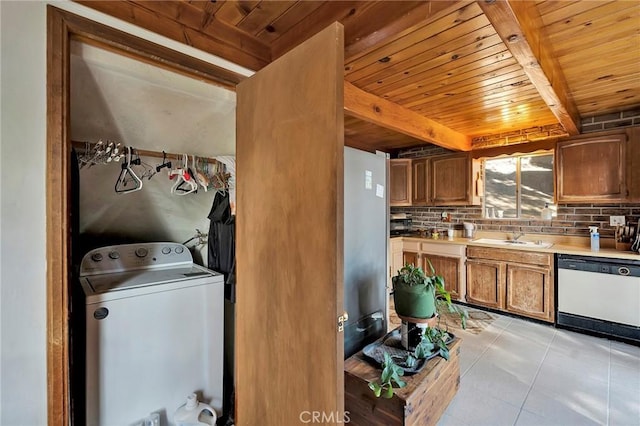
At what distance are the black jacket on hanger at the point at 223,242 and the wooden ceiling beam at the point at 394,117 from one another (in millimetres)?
1261

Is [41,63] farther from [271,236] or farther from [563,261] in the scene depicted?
[563,261]

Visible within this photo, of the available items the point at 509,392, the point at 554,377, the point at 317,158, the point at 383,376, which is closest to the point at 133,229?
the point at 317,158

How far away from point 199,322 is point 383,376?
1141 mm

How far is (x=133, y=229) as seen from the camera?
2289mm

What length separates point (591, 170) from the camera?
3143 millimetres

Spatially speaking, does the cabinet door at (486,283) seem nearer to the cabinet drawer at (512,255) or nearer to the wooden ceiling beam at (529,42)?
the cabinet drawer at (512,255)

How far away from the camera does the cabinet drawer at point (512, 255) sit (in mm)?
3254

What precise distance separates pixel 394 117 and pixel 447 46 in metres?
1.07

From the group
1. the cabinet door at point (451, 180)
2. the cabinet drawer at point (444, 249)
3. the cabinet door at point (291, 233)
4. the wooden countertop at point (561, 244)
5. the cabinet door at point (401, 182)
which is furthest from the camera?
the cabinet door at point (401, 182)

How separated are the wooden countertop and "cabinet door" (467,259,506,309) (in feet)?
0.84

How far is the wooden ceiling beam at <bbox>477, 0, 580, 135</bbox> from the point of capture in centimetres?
124

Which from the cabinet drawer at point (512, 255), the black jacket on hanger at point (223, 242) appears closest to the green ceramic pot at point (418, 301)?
the black jacket on hanger at point (223, 242)

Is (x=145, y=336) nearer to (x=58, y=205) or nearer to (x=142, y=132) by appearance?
(x=58, y=205)

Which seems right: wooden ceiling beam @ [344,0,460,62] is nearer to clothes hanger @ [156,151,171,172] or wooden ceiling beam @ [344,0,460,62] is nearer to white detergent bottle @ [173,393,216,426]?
clothes hanger @ [156,151,171,172]
